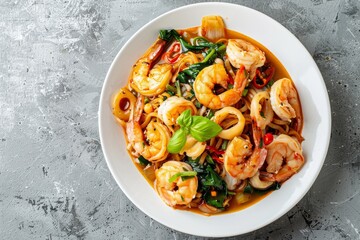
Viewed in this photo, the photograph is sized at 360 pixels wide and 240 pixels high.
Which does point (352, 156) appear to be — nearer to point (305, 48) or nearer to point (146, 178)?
point (305, 48)

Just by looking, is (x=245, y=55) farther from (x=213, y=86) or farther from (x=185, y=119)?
(x=185, y=119)

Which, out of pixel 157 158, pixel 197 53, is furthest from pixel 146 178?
pixel 197 53

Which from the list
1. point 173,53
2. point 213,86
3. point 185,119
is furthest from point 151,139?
point 173,53

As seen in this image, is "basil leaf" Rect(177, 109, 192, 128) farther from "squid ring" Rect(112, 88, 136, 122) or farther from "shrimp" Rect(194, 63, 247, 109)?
"squid ring" Rect(112, 88, 136, 122)

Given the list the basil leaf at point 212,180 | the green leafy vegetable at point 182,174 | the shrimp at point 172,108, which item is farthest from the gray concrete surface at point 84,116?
the shrimp at point 172,108

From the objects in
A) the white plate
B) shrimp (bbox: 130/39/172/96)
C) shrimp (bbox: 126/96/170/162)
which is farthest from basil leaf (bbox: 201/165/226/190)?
shrimp (bbox: 130/39/172/96)
